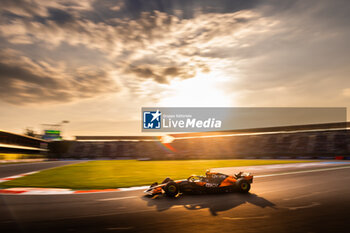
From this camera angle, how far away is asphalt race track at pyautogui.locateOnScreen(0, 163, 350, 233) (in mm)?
5410

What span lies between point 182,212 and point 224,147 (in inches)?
1689

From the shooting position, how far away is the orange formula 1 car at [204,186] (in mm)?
8555

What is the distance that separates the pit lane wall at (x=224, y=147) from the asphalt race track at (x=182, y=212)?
28.7 metres

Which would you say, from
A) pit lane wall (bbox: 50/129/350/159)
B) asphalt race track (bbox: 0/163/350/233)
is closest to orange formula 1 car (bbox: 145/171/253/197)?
asphalt race track (bbox: 0/163/350/233)

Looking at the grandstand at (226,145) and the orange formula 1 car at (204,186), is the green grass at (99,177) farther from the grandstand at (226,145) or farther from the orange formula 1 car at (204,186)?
the grandstand at (226,145)

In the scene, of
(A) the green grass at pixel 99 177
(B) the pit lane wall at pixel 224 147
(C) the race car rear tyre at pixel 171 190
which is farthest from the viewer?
(B) the pit lane wall at pixel 224 147

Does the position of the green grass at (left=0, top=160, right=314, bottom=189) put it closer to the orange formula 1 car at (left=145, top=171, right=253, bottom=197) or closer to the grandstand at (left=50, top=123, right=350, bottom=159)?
the orange formula 1 car at (left=145, top=171, right=253, bottom=197)

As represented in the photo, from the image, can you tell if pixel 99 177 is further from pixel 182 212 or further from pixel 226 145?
pixel 226 145

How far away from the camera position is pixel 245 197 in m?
8.50

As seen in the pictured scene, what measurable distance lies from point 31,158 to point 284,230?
46678mm

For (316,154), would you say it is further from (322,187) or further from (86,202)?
(86,202)

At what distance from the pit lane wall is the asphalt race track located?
2866cm

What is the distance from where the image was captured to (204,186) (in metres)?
8.94

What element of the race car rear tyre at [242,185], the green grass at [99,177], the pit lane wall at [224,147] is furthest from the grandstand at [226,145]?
the race car rear tyre at [242,185]
